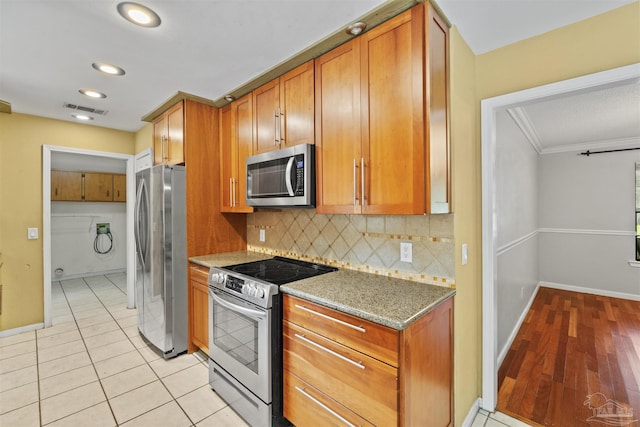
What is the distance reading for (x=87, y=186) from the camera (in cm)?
564

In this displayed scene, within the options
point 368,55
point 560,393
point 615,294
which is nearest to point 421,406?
point 560,393

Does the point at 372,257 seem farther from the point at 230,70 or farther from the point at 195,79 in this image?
the point at 195,79

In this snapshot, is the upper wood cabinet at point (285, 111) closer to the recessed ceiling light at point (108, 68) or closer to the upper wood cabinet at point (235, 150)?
the upper wood cabinet at point (235, 150)

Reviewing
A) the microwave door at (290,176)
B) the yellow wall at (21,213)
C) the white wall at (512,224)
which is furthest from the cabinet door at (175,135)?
the white wall at (512,224)

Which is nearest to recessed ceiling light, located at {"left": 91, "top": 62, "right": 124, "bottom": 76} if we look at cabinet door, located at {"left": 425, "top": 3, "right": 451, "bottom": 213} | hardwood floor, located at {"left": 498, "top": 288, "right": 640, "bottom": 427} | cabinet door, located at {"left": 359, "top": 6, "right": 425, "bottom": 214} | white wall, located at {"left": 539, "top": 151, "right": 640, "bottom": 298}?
cabinet door, located at {"left": 359, "top": 6, "right": 425, "bottom": 214}

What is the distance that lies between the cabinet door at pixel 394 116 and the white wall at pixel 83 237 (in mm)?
6576

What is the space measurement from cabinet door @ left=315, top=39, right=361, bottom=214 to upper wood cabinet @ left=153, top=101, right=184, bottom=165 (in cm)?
162

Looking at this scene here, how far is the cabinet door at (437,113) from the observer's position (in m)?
1.49

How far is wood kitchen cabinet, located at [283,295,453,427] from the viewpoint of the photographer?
1.29 m

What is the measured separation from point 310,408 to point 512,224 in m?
2.73

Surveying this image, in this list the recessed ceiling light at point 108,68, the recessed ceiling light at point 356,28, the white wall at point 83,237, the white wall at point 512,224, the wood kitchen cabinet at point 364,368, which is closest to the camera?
the wood kitchen cabinet at point 364,368

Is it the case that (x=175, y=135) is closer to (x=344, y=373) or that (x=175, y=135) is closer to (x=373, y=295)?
(x=373, y=295)

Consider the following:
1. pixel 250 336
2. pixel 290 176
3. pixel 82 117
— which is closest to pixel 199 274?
pixel 250 336

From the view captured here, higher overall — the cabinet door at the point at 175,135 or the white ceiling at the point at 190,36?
the white ceiling at the point at 190,36
